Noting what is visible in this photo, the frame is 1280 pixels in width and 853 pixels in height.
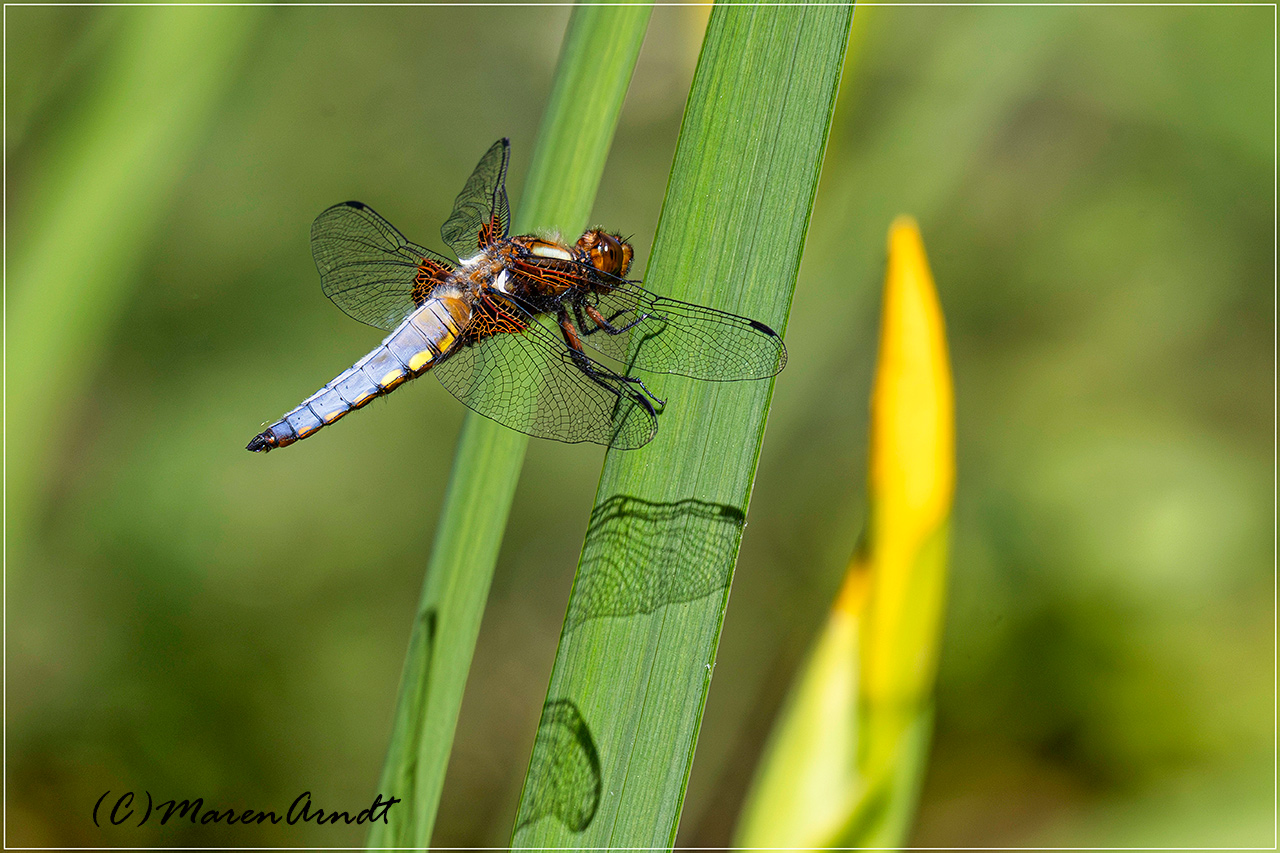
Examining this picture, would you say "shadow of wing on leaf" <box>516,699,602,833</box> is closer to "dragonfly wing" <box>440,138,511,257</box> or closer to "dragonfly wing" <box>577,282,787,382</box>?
"dragonfly wing" <box>577,282,787,382</box>

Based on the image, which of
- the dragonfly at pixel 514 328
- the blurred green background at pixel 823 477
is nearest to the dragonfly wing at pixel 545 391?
the dragonfly at pixel 514 328

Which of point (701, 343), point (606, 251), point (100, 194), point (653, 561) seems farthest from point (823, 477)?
point (100, 194)

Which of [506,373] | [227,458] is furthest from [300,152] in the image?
[506,373]

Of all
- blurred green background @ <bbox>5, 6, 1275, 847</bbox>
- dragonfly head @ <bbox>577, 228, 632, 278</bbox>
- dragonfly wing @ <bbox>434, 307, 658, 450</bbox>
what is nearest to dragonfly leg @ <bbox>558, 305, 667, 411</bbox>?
dragonfly wing @ <bbox>434, 307, 658, 450</bbox>

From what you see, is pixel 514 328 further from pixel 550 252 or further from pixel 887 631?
pixel 887 631

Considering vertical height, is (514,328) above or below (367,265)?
below

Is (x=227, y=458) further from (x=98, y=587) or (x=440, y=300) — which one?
(x=440, y=300)

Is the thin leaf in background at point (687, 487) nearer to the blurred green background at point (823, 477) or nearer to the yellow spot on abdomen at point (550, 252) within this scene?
the yellow spot on abdomen at point (550, 252)
